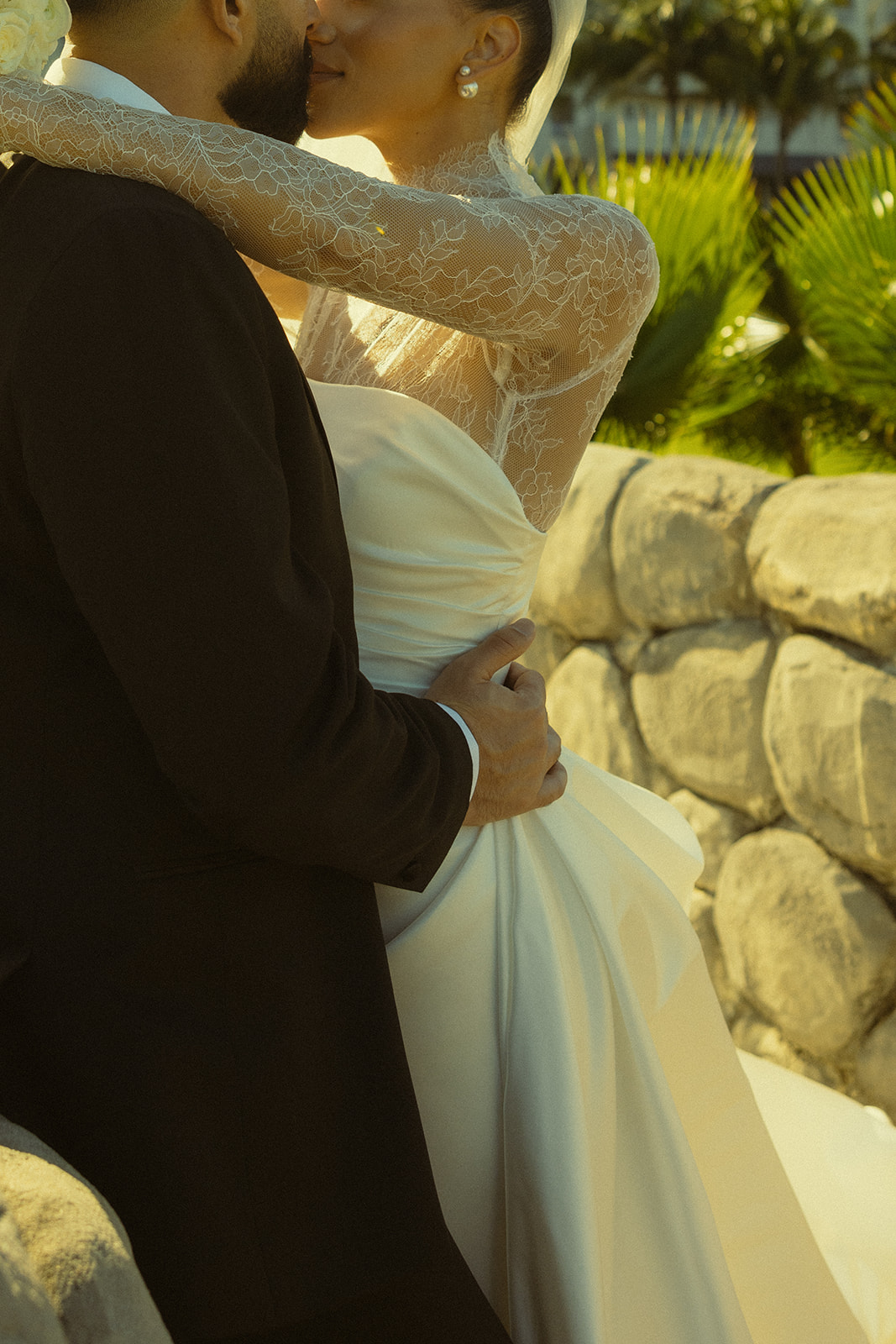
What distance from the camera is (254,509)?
996 millimetres

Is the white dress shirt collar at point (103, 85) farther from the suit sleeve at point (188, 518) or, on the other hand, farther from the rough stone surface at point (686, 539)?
the rough stone surface at point (686, 539)

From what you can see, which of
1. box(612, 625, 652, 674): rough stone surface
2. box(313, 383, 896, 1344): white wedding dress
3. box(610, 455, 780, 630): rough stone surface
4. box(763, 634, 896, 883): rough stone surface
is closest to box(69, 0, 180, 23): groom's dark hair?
box(313, 383, 896, 1344): white wedding dress

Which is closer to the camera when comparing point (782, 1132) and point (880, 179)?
point (782, 1132)

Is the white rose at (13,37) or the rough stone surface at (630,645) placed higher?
the white rose at (13,37)

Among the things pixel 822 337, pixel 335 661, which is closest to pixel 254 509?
pixel 335 661

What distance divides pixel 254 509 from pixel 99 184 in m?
0.32

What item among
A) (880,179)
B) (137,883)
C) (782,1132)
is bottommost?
(782,1132)

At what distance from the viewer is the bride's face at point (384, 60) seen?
1700mm

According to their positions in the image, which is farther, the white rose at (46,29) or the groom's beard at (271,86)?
the groom's beard at (271,86)

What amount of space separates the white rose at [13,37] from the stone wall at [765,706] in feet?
7.86

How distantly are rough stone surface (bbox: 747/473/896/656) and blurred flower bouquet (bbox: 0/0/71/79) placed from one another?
2.38m

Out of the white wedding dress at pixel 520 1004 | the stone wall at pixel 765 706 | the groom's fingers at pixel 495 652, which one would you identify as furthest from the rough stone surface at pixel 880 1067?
the groom's fingers at pixel 495 652

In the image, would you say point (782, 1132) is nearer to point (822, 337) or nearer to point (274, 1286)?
point (274, 1286)

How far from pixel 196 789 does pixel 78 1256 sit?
1.21 feet
